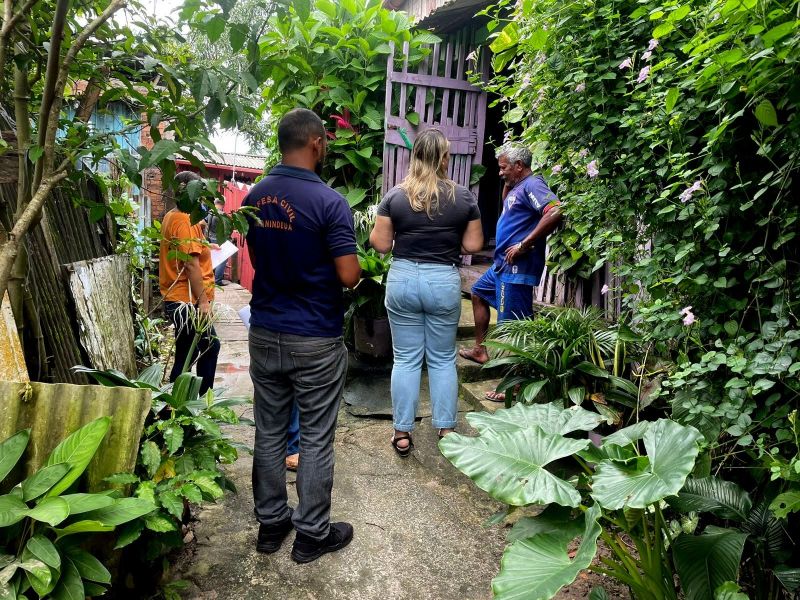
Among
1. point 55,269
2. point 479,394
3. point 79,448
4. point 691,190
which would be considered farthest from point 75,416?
point 479,394

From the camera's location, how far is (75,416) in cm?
192

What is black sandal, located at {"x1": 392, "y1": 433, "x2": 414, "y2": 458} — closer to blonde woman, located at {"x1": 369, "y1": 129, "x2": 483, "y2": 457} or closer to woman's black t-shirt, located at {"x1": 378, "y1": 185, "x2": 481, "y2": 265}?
blonde woman, located at {"x1": 369, "y1": 129, "x2": 483, "y2": 457}

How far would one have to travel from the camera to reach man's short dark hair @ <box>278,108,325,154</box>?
241cm

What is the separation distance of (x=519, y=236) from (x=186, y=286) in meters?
2.29

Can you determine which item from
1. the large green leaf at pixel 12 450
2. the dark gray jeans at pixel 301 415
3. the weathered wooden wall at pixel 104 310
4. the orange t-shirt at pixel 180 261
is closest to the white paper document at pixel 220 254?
the orange t-shirt at pixel 180 261

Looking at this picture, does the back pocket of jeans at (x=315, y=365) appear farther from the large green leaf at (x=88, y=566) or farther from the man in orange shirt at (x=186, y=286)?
the man in orange shirt at (x=186, y=286)

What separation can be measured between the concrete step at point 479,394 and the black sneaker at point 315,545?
1.36 metres

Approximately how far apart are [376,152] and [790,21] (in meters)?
4.19

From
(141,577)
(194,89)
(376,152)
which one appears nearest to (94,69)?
(194,89)

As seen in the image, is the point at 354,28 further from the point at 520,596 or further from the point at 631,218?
the point at 520,596

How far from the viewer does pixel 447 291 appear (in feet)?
10.4

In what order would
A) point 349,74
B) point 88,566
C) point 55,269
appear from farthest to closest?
point 349,74, point 55,269, point 88,566

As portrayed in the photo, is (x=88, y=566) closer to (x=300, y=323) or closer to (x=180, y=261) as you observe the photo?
(x=300, y=323)

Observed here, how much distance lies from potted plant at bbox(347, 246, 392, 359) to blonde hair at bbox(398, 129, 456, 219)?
134cm
